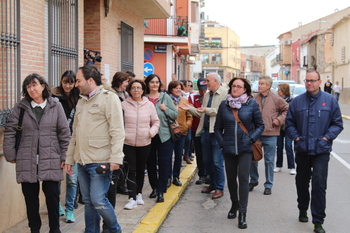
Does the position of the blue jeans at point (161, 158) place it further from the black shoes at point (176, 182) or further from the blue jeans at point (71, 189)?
the blue jeans at point (71, 189)

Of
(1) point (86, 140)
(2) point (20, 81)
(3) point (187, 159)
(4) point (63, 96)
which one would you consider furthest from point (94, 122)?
(3) point (187, 159)

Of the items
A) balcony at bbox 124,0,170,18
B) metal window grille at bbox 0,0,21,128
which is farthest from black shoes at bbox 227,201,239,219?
balcony at bbox 124,0,170,18

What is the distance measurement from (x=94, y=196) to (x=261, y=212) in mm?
3069

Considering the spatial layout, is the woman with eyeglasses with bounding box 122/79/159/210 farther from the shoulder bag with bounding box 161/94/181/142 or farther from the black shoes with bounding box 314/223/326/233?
the black shoes with bounding box 314/223/326/233

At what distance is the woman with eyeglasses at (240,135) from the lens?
6293 millimetres

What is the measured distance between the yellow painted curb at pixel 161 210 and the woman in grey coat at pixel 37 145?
120 cm

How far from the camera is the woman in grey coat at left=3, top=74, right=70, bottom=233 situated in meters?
5.18

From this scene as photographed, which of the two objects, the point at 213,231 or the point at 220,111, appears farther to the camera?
the point at 220,111

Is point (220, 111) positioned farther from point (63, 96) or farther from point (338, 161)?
point (338, 161)

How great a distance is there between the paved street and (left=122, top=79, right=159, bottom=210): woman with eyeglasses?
546mm

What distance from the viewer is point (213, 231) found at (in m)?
6.16

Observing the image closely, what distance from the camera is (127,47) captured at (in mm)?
13188

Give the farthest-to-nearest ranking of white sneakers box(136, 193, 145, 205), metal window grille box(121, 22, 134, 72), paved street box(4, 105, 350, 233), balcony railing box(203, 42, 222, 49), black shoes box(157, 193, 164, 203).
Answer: balcony railing box(203, 42, 222, 49) < metal window grille box(121, 22, 134, 72) < black shoes box(157, 193, 164, 203) < white sneakers box(136, 193, 145, 205) < paved street box(4, 105, 350, 233)

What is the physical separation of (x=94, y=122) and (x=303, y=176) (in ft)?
9.82
